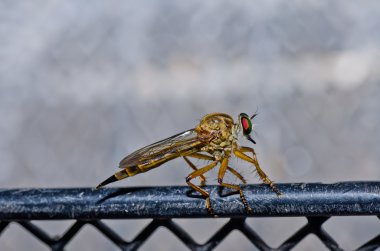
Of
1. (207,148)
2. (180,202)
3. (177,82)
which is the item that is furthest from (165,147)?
(177,82)

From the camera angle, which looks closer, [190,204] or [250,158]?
[190,204]

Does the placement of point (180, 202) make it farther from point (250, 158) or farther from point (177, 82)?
point (177, 82)

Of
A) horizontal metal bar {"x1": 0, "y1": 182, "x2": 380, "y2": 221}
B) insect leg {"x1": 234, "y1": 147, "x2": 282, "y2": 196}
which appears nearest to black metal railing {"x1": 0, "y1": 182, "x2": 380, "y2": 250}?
horizontal metal bar {"x1": 0, "y1": 182, "x2": 380, "y2": 221}

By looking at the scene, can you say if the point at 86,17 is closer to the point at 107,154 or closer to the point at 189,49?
the point at 189,49

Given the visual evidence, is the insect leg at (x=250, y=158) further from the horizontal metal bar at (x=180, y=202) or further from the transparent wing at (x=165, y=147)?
the horizontal metal bar at (x=180, y=202)

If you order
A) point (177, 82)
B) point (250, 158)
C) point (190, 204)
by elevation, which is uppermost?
point (177, 82)

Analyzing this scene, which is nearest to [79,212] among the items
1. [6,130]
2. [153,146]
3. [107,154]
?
[153,146]
